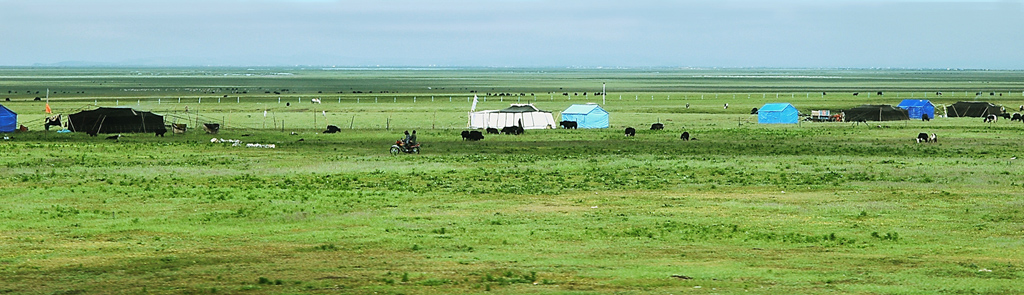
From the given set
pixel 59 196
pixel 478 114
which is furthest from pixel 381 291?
pixel 478 114

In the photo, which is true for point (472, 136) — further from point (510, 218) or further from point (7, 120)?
point (510, 218)

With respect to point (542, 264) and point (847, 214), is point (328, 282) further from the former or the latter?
point (847, 214)

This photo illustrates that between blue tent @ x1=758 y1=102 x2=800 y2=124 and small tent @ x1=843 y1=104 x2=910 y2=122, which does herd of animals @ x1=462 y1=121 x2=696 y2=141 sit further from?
small tent @ x1=843 y1=104 x2=910 y2=122

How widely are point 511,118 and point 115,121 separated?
27380 millimetres

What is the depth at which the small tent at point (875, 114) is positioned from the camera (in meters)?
90.6

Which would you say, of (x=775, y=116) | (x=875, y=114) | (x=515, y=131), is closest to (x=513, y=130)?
(x=515, y=131)

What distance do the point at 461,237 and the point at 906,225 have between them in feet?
36.4

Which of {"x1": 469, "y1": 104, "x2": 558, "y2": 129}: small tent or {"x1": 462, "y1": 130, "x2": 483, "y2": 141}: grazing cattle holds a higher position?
{"x1": 469, "y1": 104, "x2": 558, "y2": 129}: small tent

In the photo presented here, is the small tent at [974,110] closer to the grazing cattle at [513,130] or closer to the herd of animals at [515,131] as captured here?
the herd of animals at [515,131]

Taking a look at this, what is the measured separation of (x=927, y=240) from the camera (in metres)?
24.2

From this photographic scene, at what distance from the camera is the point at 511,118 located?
264 feet

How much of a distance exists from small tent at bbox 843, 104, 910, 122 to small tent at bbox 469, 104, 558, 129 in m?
26.8

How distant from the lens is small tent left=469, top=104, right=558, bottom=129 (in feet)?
264

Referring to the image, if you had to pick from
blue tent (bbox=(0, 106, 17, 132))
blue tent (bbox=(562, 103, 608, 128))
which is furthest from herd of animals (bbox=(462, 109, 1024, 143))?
blue tent (bbox=(0, 106, 17, 132))
